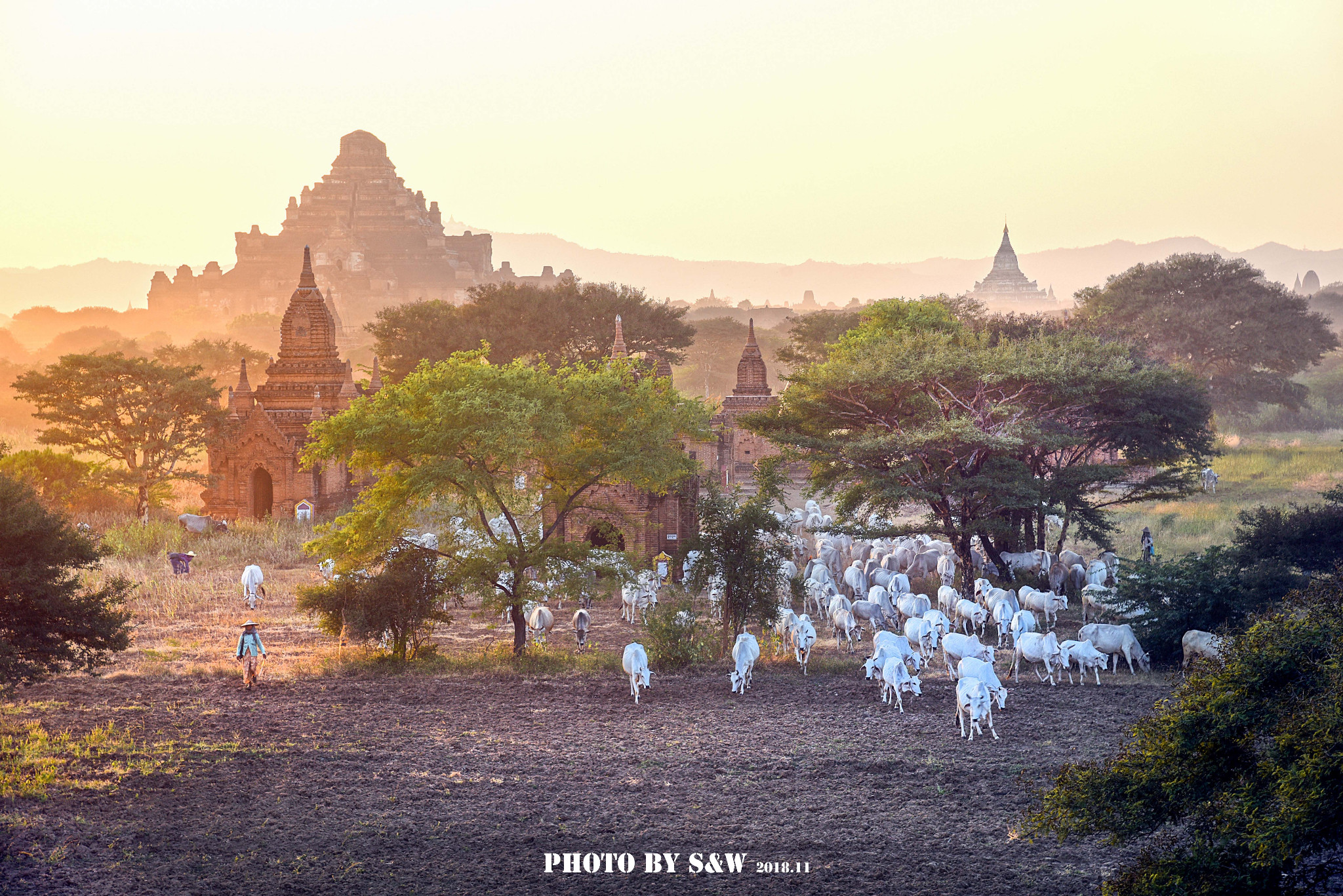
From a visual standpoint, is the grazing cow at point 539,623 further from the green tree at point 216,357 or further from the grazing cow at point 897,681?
the green tree at point 216,357

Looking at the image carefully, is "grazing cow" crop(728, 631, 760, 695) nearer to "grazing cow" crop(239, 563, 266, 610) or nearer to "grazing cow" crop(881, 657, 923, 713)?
"grazing cow" crop(881, 657, 923, 713)

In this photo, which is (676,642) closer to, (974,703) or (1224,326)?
(974,703)

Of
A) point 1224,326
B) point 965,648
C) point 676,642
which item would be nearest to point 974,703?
point 965,648

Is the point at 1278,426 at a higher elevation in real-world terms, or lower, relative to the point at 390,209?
lower

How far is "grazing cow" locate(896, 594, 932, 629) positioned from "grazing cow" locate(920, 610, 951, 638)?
1.40 meters

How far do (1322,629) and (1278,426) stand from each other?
211 feet

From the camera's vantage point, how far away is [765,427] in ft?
85.4

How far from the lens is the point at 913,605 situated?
21.1 m

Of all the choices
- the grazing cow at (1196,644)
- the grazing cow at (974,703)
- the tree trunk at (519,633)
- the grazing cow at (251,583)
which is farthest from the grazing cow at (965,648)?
the grazing cow at (251,583)

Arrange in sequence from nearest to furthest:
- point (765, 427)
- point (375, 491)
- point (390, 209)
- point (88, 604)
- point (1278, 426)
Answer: point (88, 604)
point (375, 491)
point (765, 427)
point (1278, 426)
point (390, 209)

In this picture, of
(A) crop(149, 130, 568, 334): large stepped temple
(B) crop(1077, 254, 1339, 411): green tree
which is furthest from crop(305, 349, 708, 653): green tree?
(A) crop(149, 130, 568, 334): large stepped temple

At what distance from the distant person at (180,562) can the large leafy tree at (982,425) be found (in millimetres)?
14223

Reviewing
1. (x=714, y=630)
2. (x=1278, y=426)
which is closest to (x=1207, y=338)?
(x=1278, y=426)

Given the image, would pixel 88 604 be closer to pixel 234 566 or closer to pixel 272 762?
pixel 272 762
